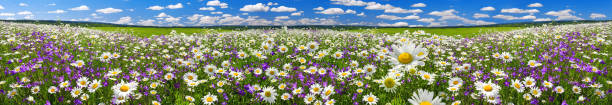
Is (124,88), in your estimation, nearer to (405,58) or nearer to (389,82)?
(389,82)

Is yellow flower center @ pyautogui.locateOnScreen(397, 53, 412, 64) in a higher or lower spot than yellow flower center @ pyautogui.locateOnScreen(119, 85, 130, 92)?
higher

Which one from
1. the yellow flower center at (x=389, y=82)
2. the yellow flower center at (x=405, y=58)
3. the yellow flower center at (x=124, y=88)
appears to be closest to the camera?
the yellow flower center at (x=405, y=58)

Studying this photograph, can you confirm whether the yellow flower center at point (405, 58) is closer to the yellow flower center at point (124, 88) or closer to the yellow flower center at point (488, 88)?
the yellow flower center at point (488, 88)

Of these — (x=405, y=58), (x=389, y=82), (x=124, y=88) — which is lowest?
(x=124, y=88)

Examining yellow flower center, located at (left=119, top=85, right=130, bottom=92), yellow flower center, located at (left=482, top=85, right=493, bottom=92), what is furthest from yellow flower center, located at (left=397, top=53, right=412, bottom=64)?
yellow flower center, located at (left=119, top=85, right=130, bottom=92)

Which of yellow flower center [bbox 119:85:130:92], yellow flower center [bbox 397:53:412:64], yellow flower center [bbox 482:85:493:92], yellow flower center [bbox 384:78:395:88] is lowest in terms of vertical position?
yellow flower center [bbox 119:85:130:92]

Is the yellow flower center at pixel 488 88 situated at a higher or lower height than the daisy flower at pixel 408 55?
lower

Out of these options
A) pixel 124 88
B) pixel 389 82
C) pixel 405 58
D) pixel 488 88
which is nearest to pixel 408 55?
pixel 405 58

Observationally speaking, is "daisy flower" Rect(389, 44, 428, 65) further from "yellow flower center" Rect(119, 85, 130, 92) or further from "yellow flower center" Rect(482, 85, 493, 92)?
"yellow flower center" Rect(119, 85, 130, 92)

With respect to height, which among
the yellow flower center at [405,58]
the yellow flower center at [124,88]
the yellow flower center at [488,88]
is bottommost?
the yellow flower center at [124,88]

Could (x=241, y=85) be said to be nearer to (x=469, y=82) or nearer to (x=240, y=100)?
(x=240, y=100)

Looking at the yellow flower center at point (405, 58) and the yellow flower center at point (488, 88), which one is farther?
the yellow flower center at point (488, 88)

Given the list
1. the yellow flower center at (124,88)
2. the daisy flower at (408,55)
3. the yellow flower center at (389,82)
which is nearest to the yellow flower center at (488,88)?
the yellow flower center at (389,82)

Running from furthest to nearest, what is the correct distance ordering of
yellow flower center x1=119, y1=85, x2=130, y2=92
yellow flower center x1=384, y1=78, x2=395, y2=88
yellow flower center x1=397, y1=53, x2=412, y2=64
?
yellow flower center x1=119, y1=85, x2=130, y2=92
yellow flower center x1=384, y1=78, x2=395, y2=88
yellow flower center x1=397, y1=53, x2=412, y2=64
